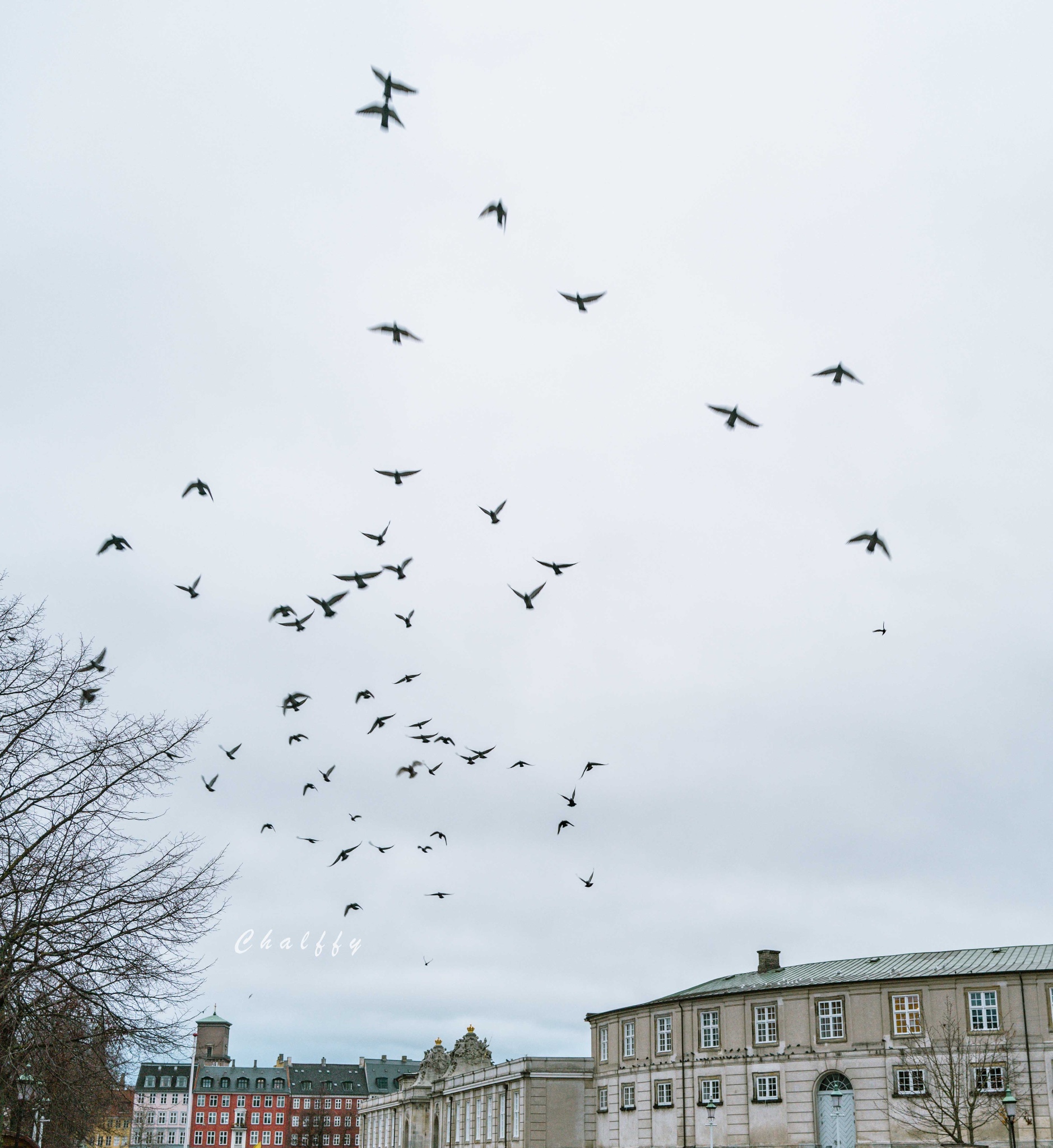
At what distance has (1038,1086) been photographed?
51.7 metres

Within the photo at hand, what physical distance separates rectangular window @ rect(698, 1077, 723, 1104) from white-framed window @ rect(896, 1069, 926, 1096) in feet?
35.4

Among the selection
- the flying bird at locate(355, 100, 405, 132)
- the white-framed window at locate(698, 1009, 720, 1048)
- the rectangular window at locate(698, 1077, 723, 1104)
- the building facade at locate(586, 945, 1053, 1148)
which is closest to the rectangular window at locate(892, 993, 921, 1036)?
the building facade at locate(586, 945, 1053, 1148)

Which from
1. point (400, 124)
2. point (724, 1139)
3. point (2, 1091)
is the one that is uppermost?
point (400, 124)

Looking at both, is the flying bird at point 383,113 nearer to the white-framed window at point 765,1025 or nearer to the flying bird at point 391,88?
the flying bird at point 391,88

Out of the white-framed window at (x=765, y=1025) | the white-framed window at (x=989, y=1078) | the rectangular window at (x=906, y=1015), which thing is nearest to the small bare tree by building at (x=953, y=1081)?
the white-framed window at (x=989, y=1078)

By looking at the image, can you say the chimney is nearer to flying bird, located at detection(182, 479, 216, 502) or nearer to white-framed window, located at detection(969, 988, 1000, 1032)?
white-framed window, located at detection(969, 988, 1000, 1032)

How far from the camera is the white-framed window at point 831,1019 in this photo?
2319 inches

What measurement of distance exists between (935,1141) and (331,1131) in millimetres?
140466

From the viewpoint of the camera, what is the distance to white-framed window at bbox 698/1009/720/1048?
64.9 metres

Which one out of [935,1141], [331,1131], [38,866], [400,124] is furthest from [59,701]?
[331,1131]

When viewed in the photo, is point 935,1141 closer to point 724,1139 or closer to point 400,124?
point 724,1139

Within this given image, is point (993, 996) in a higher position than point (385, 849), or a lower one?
lower

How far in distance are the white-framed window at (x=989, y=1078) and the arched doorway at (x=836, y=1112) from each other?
658 centimetres

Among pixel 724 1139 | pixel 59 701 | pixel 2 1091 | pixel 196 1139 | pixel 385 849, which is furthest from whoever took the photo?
pixel 196 1139
